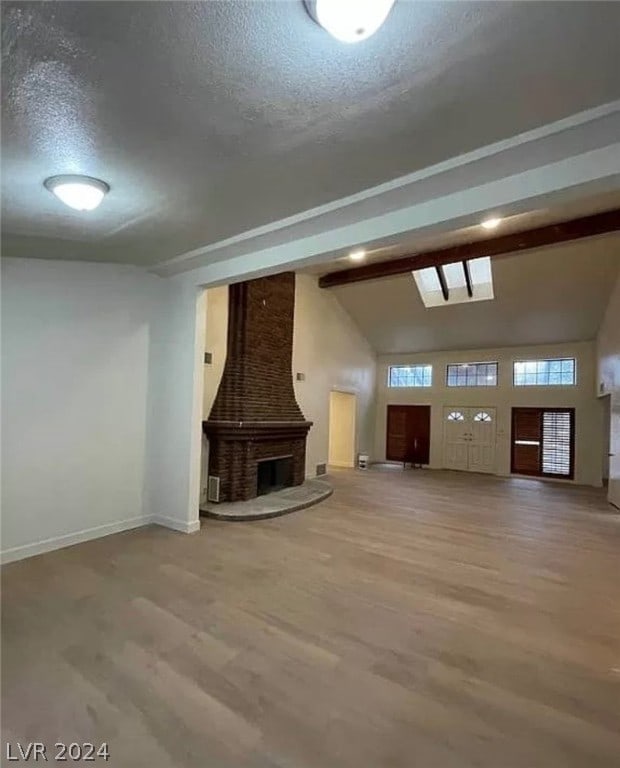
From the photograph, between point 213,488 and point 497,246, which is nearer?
point 213,488

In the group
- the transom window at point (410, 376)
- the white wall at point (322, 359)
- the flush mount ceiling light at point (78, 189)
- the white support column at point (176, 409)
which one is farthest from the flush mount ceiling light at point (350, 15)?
the transom window at point (410, 376)

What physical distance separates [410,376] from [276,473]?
5.15 metres

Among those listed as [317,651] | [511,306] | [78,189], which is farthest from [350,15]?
[511,306]

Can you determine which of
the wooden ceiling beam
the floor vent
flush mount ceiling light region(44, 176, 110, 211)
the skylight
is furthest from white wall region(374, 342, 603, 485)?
flush mount ceiling light region(44, 176, 110, 211)

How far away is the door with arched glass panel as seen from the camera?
374 inches

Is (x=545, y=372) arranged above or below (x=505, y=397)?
above

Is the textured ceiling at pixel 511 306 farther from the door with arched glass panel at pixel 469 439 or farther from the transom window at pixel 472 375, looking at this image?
the door with arched glass panel at pixel 469 439

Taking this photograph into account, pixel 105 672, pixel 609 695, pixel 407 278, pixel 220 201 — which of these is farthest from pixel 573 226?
pixel 105 672

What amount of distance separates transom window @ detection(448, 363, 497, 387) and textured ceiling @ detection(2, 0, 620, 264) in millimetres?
8117

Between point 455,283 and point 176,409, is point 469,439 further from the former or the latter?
point 176,409

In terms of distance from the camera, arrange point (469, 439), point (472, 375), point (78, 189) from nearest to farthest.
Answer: point (78, 189) → point (469, 439) → point (472, 375)

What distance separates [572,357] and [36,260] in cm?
935

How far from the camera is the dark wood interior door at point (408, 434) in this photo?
10.3 m

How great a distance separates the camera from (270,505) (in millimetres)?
5469
